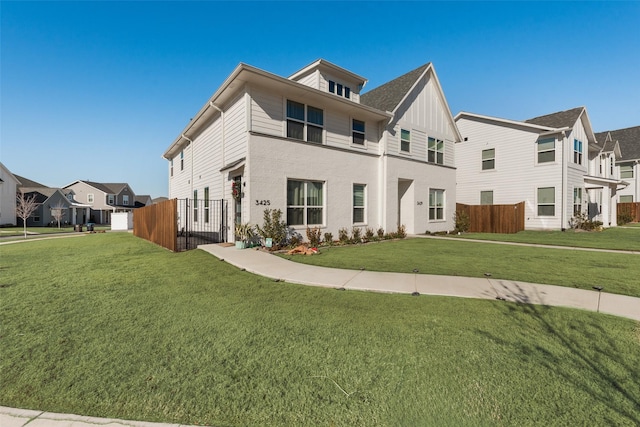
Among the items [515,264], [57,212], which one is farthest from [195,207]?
[57,212]

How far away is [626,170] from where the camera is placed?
89.9 ft

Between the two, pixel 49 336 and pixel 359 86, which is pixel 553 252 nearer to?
pixel 359 86

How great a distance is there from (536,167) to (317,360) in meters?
21.9

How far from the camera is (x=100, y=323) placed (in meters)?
3.56

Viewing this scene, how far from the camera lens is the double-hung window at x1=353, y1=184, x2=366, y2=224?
1271 cm

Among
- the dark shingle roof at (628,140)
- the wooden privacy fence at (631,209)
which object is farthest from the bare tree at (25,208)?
the dark shingle roof at (628,140)

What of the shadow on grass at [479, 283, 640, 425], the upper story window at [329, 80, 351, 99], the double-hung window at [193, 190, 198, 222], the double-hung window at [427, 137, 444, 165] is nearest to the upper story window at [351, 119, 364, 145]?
the upper story window at [329, 80, 351, 99]

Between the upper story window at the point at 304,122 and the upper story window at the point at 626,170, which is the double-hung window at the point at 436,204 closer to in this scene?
the upper story window at the point at 304,122

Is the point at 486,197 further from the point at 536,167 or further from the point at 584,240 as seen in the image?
the point at 584,240

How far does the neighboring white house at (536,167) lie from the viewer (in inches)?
675

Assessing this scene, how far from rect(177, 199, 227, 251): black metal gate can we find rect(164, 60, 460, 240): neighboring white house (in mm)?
471

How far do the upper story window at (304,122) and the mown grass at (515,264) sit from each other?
4.99 meters

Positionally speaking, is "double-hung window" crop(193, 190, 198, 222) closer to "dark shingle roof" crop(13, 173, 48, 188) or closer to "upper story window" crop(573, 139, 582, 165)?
"upper story window" crop(573, 139, 582, 165)

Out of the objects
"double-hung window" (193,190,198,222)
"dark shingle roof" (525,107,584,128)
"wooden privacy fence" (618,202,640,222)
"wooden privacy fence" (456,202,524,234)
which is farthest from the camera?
"wooden privacy fence" (618,202,640,222)
